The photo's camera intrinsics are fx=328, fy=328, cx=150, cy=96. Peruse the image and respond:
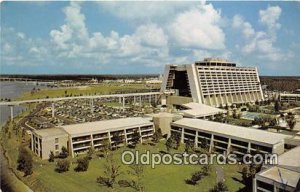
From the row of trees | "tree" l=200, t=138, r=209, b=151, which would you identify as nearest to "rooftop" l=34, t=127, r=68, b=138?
the row of trees

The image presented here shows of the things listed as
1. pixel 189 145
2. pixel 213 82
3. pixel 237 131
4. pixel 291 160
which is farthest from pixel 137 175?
pixel 213 82

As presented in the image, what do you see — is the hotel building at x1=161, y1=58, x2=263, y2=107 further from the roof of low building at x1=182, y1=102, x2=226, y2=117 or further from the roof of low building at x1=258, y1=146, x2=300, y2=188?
the roof of low building at x1=258, y1=146, x2=300, y2=188

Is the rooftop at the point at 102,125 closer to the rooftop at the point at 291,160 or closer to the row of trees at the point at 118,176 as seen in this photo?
the row of trees at the point at 118,176

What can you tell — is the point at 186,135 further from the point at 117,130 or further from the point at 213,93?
the point at 213,93

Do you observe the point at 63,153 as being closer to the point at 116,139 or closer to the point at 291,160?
the point at 116,139

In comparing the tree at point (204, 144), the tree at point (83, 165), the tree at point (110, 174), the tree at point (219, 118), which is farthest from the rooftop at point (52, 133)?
the tree at point (219, 118)

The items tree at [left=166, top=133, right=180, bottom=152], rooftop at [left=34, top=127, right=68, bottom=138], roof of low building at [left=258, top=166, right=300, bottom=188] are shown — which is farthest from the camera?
tree at [left=166, top=133, right=180, bottom=152]
